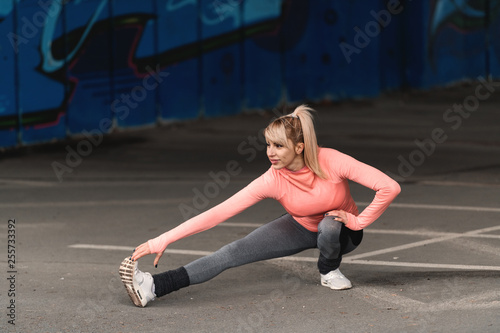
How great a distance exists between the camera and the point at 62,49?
15.7 meters

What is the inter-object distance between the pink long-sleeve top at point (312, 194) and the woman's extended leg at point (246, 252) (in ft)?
0.55

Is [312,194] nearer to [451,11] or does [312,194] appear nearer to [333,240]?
[333,240]

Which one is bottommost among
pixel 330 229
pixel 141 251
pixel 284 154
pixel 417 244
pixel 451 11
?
pixel 417 244

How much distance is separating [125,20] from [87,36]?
35.9 inches

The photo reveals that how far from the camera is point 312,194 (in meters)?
6.06

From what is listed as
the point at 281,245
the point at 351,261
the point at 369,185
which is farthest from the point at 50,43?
the point at 369,185

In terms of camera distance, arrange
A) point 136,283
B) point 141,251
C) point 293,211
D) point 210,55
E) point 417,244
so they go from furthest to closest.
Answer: point 210,55
point 417,244
point 293,211
point 136,283
point 141,251

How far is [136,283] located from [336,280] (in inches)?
54.2

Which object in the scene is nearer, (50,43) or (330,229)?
(330,229)

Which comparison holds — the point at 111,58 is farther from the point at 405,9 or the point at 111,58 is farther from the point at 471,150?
the point at 405,9

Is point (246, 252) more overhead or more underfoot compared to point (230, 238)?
more overhead

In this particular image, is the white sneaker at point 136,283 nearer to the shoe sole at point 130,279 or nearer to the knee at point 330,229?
the shoe sole at point 130,279

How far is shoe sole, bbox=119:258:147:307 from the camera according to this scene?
586cm

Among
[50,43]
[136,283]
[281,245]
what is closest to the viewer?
[136,283]
